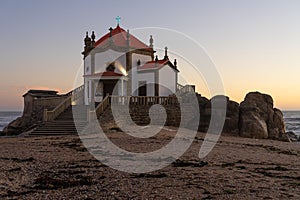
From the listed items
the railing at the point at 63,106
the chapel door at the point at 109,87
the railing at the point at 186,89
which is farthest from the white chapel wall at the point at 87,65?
the railing at the point at 186,89

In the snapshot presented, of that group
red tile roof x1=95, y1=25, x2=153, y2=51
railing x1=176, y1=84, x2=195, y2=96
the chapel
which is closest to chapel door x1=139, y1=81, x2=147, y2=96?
the chapel

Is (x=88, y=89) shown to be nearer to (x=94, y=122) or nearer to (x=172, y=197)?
(x=94, y=122)

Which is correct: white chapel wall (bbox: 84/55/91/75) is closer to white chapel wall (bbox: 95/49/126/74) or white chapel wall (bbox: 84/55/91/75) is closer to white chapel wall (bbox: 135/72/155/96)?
white chapel wall (bbox: 95/49/126/74)

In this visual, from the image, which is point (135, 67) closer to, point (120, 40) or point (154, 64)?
point (154, 64)

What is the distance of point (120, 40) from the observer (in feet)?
118

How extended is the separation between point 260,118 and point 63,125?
18.7 metres

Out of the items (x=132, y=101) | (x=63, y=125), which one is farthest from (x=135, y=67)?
(x=63, y=125)

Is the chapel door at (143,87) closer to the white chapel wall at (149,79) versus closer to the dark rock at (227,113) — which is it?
the white chapel wall at (149,79)

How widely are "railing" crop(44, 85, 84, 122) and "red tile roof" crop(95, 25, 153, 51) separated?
5614 millimetres

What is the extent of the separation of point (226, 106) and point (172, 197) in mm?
24779

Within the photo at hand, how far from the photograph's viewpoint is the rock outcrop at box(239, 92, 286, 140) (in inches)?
1176

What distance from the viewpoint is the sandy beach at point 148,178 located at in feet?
28.1

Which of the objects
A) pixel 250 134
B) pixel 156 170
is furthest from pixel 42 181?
pixel 250 134

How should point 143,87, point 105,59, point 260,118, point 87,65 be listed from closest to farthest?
1. point 260,118
2. point 105,59
3. point 143,87
4. point 87,65
